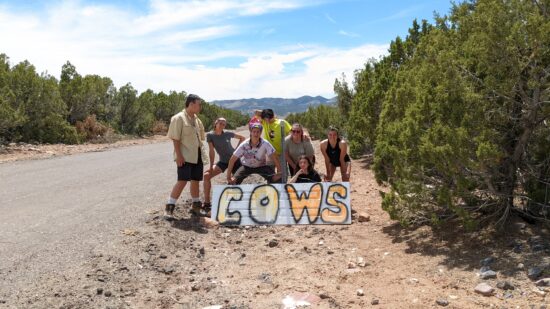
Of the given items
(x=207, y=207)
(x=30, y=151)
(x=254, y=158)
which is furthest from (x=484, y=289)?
(x=30, y=151)

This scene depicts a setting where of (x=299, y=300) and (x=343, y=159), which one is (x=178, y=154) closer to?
(x=343, y=159)

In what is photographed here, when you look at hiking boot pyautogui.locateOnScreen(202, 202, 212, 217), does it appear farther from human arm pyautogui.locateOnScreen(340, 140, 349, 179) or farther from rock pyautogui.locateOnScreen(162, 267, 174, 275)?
rock pyautogui.locateOnScreen(162, 267, 174, 275)

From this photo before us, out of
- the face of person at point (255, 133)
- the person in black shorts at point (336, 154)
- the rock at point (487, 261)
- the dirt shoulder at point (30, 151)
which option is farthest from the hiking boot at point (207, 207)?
the dirt shoulder at point (30, 151)

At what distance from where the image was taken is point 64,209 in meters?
7.02

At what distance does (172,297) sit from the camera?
404 centimetres

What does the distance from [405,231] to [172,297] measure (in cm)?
311

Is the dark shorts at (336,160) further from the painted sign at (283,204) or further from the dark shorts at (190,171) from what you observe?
the dark shorts at (190,171)

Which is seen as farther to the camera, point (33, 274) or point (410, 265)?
point (410, 265)

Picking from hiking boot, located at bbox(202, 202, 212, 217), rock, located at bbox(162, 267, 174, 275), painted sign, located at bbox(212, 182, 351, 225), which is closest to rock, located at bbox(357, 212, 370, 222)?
painted sign, located at bbox(212, 182, 351, 225)

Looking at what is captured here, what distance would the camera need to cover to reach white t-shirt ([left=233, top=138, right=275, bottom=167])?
728 centimetres

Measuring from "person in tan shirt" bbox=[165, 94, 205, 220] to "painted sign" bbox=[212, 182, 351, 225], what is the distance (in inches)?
23.0

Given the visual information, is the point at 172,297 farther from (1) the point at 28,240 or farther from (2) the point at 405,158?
(2) the point at 405,158

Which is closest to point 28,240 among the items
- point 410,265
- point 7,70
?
point 410,265

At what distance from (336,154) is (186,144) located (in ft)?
8.67
